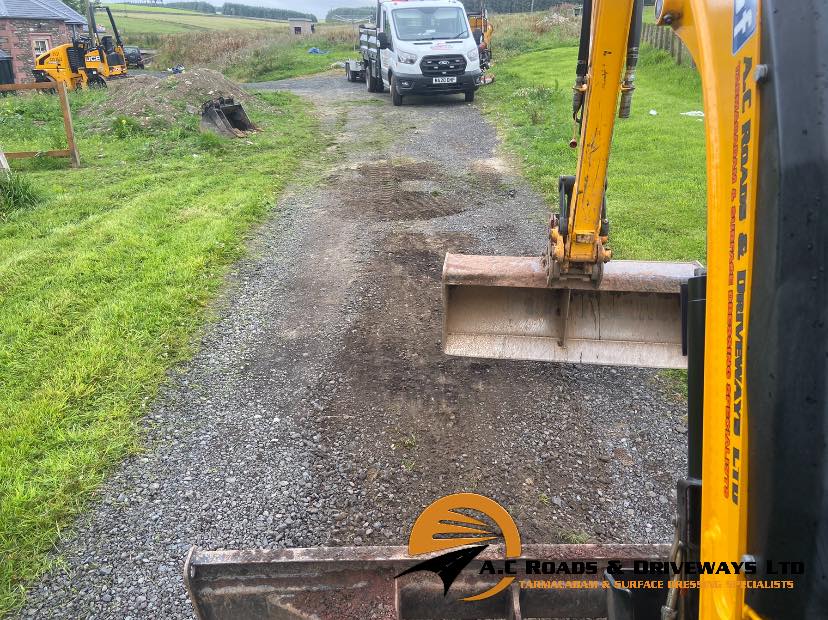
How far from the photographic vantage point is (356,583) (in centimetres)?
222

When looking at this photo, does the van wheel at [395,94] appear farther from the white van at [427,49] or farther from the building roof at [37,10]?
the building roof at [37,10]

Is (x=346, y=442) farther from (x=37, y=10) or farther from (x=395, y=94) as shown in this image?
(x=37, y=10)

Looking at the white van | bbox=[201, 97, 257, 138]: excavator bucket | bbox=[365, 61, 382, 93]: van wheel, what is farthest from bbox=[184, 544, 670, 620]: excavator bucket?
bbox=[365, 61, 382, 93]: van wheel

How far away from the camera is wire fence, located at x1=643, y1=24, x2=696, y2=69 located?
1777cm

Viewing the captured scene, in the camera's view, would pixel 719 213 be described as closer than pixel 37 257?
Yes

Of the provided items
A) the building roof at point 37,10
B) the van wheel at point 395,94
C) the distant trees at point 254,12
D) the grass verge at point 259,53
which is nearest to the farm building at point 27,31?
the building roof at point 37,10

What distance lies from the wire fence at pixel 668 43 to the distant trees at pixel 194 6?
9459 centimetres

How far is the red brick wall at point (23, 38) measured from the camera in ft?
103

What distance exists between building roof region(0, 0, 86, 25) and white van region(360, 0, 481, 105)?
23996 millimetres

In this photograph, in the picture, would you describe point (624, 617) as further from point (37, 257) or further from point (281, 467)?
point (37, 257)

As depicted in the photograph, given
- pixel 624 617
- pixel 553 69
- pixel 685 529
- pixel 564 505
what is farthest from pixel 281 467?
pixel 553 69

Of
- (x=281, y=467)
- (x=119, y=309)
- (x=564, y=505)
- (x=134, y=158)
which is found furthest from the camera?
(x=134, y=158)

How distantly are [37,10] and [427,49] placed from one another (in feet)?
91.2

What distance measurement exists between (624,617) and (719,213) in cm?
114
